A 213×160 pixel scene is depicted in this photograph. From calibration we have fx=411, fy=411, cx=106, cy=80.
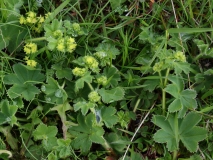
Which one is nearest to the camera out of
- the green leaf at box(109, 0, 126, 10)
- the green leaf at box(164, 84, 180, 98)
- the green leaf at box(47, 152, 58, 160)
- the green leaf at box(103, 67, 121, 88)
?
the green leaf at box(47, 152, 58, 160)

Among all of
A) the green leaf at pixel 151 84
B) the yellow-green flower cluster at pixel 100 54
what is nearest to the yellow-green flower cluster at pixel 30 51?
the yellow-green flower cluster at pixel 100 54

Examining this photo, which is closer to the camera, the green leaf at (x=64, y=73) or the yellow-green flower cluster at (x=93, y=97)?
the yellow-green flower cluster at (x=93, y=97)

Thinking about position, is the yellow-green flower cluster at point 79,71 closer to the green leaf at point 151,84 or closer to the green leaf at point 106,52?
the green leaf at point 106,52

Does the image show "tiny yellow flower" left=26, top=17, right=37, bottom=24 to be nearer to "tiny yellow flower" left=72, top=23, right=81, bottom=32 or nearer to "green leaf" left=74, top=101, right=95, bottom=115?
"tiny yellow flower" left=72, top=23, right=81, bottom=32

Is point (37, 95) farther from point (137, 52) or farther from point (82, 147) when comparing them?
point (137, 52)

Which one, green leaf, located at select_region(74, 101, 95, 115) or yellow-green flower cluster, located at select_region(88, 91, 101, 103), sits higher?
yellow-green flower cluster, located at select_region(88, 91, 101, 103)

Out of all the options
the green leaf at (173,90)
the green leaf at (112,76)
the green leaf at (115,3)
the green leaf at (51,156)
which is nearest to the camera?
the green leaf at (51,156)

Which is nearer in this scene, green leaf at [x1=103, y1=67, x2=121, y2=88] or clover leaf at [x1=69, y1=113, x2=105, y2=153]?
clover leaf at [x1=69, y1=113, x2=105, y2=153]

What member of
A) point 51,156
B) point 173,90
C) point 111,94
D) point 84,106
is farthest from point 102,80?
point 51,156

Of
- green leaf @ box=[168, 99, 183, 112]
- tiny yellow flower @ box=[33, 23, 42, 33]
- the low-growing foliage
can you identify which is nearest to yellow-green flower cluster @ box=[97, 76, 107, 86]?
the low-growing foliage
